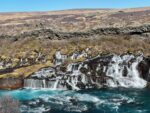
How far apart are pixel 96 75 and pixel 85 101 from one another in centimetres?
1472

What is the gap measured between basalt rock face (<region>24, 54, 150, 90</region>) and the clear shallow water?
3.46 metres

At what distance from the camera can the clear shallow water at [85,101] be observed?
59.8 metres

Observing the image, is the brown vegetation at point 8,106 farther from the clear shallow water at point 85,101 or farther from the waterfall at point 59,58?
the waterfall at point 59,58

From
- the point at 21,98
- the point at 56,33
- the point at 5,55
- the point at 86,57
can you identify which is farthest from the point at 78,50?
the point at 21,98

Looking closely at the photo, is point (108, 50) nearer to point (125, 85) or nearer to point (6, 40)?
point (125, 85)

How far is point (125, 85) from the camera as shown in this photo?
77.6 meters

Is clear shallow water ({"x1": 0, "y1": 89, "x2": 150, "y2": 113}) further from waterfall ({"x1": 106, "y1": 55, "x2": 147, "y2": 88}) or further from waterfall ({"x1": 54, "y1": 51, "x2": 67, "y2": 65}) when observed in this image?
waterfall ({"x1": 54, "y1": 51, "x2": 67, "y2": 65})

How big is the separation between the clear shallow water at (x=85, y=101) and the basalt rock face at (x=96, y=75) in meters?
3.46

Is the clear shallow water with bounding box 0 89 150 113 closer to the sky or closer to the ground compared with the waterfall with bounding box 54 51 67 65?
closer to the ground

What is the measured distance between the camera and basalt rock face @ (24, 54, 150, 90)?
78.0m

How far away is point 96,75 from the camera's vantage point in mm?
79688

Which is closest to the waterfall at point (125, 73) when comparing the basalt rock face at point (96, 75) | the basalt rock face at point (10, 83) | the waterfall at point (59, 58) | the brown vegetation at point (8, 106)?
the basalt rock face at point (96, 75)

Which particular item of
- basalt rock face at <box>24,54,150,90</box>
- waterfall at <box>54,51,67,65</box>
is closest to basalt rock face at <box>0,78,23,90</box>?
basalt rock face at <box>24,54,150,90</box>

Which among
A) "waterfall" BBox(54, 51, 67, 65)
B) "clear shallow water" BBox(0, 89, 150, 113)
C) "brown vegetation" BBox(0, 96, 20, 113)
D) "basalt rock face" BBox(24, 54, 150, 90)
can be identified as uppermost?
"waterfall" BBox(54, 51, 67, 65)
